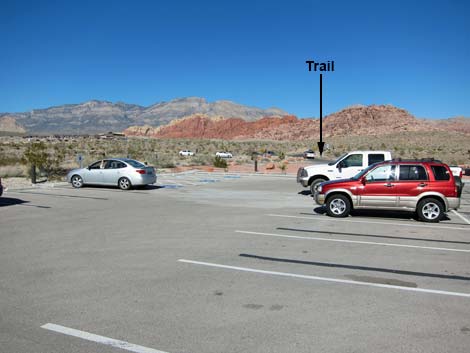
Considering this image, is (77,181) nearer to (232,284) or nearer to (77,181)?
(77,181)

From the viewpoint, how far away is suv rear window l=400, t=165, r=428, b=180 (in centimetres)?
1267

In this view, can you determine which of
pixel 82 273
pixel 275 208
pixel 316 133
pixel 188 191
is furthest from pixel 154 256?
pixel 316 133

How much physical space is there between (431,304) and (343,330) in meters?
1.57

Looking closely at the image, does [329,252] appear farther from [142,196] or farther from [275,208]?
[142,196]

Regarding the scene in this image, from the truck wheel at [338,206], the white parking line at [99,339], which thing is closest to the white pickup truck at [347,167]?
the truck wheel at [338,206]

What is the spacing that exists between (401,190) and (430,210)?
3.05 feet

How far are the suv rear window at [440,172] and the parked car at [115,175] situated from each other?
12.3m

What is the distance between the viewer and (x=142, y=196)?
Result: 60.0 ft

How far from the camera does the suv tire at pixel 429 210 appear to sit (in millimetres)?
12484

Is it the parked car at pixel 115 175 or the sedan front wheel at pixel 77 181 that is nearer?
the parked car at pixel 115 175

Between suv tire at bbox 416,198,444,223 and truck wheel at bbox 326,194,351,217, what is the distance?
191 centimetres

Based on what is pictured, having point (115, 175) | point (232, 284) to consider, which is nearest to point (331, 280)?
point (232, 284)

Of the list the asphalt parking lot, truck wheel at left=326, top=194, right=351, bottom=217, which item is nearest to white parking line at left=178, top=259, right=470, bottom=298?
the asphalt parking lot

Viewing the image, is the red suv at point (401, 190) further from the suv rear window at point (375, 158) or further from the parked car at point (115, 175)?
the parked car at point (115, 175)
